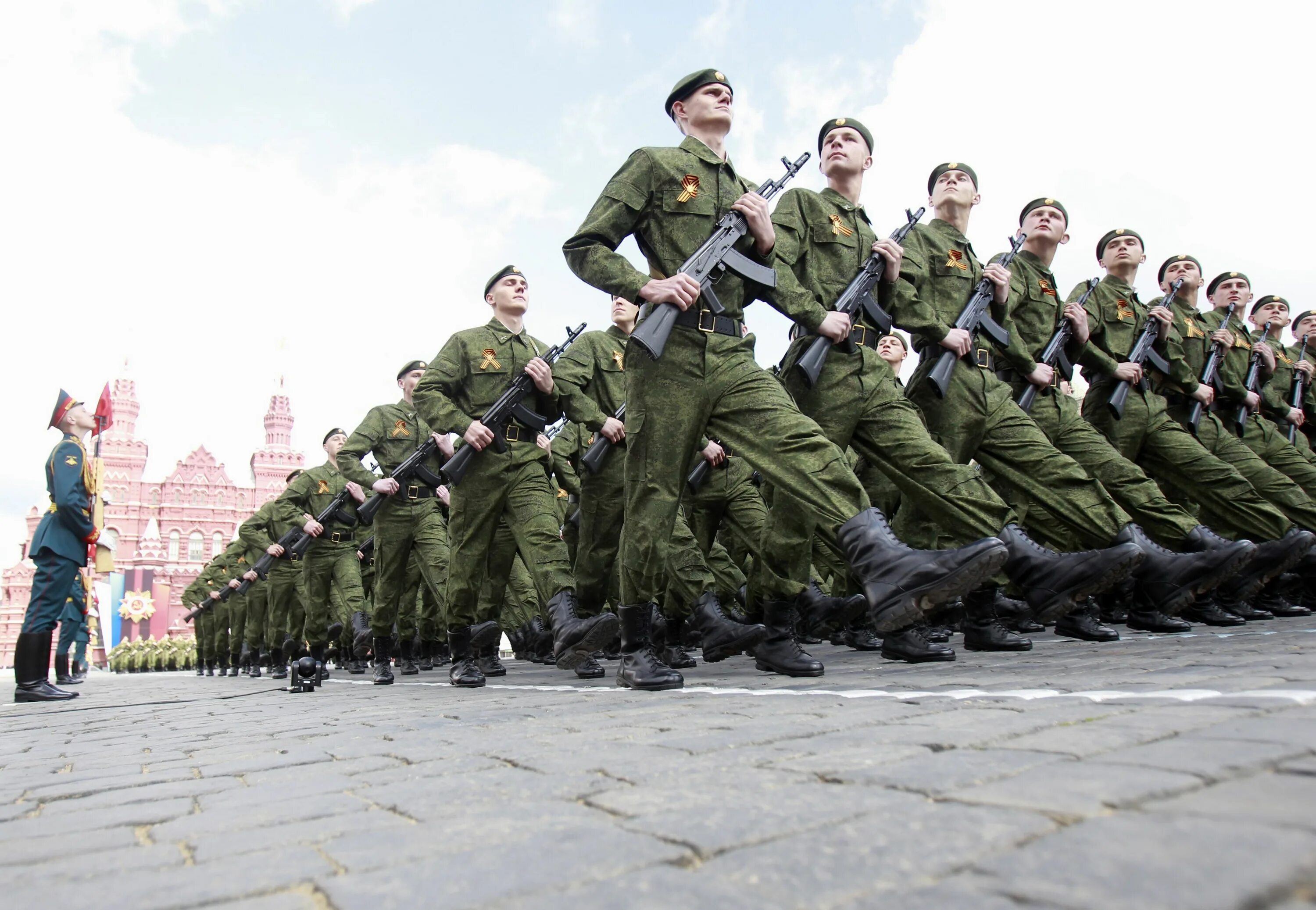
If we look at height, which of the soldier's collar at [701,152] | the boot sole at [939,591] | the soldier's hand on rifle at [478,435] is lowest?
the boot sole at [939,591]

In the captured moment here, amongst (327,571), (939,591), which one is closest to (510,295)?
Result: (939,591)

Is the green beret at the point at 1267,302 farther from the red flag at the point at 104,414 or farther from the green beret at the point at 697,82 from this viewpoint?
the red flag at the point at 104,414

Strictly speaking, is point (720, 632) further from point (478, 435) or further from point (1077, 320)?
point (1077, 320)

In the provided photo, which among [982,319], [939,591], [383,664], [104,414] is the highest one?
[104,414]

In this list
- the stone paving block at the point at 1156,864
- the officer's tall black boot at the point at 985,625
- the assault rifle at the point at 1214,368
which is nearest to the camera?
the stone paving block at the point at 1156,864

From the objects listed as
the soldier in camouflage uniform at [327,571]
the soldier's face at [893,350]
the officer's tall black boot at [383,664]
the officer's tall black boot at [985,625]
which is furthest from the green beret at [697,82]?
the soldier in camouflage uniform at [327,571]

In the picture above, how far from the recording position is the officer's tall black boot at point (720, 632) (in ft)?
14.4

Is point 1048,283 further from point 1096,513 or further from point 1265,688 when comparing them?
point 1265,688

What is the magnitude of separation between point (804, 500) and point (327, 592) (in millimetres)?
8271

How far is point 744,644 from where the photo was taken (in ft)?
14.6

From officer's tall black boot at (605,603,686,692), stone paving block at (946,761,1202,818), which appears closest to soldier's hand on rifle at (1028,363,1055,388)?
officer's tall black boot at (605,603,686,692)

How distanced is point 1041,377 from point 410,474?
5.00 m

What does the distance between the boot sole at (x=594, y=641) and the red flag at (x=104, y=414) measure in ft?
35.9

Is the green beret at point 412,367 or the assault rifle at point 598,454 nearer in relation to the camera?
the assault rifle at point 598,454
